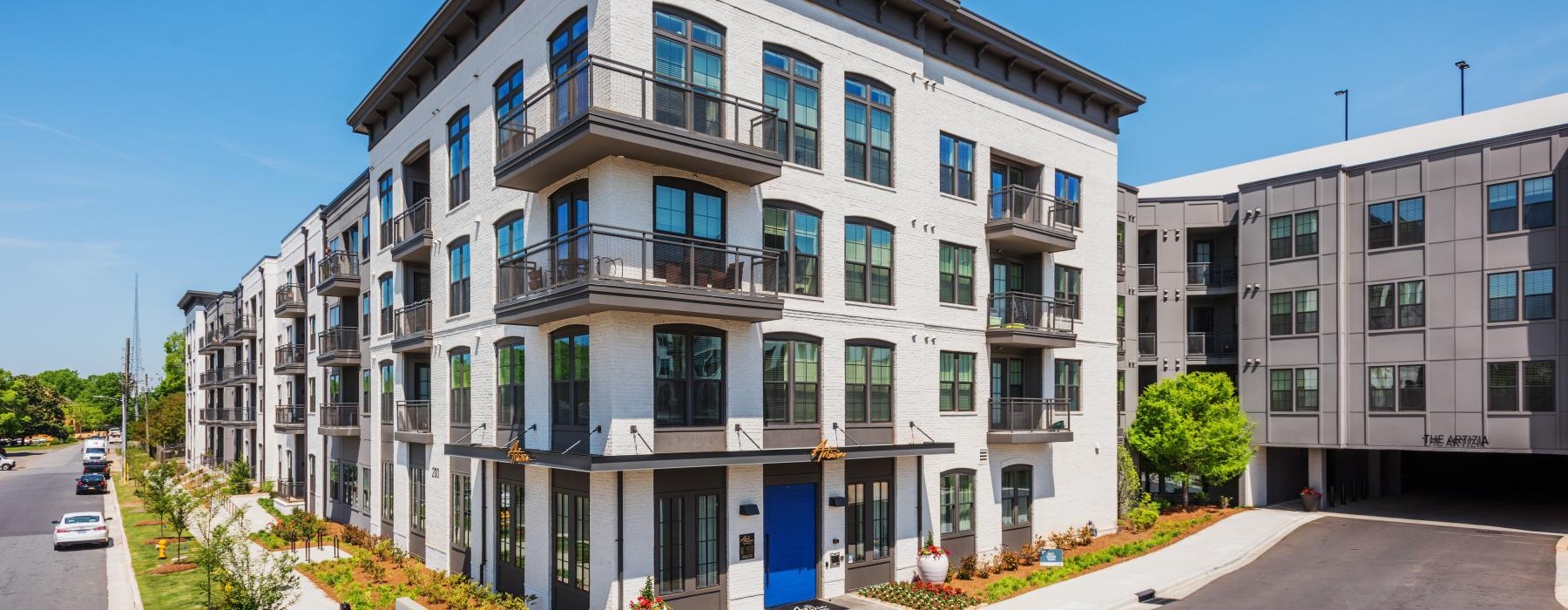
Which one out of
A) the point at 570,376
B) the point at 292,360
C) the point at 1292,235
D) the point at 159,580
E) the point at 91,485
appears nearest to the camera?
the point at 570,376

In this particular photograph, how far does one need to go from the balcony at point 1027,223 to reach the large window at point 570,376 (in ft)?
39.5

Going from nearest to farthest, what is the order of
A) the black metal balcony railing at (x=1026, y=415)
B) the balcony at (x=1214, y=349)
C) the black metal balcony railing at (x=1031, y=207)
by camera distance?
the black metal balcony railing at (x=1026, y=415)
the black metal balcony railing at (x=1031, y=207)
the balcony at (x=1214, y=349)

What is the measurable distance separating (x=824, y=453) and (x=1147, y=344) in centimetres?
2193

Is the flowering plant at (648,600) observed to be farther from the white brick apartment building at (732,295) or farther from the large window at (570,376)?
the large window at (570,376)

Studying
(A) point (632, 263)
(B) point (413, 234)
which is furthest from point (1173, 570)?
(B) point (413, 234)

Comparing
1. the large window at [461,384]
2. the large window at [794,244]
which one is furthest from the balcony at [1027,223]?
the large window at [461,384]

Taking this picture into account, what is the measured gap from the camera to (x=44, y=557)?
2733cm

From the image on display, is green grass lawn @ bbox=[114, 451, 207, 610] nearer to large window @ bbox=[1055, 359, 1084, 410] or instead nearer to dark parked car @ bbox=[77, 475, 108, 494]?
dark parked car @ bbox=[77, 475, 108, 494]

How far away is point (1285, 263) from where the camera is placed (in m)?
32.6

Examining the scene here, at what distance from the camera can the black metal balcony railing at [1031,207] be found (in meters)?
24.6

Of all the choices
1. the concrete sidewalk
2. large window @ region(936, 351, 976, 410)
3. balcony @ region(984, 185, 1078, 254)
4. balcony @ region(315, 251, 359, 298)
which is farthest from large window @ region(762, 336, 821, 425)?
balcony @ region(315, 251, 359, 298)

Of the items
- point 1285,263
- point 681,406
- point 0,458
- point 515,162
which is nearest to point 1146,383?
point 1285,263

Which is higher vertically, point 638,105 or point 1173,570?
point 638,105

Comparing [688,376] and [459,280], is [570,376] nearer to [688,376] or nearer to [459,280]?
[688,376]
